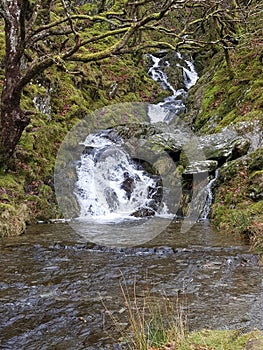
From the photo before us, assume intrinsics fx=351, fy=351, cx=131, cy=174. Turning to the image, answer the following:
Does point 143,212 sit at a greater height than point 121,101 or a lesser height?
lesser

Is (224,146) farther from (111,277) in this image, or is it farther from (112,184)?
(111,277)

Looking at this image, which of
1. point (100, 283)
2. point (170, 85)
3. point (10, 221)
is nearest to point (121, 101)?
point (170, 85)

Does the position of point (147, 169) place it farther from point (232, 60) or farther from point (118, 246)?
point (232, 60)

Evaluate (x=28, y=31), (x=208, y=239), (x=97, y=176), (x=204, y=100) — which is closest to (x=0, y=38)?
(x=28, y=31)

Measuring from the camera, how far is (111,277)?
5.62 metres

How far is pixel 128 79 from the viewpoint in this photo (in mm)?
22797

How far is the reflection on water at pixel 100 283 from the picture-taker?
3.85 m

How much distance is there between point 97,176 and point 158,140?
9.22 feet

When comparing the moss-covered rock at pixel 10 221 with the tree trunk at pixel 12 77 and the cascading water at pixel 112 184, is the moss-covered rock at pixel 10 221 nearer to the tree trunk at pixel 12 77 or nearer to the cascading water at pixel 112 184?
the tree trunk at pixel 12 77

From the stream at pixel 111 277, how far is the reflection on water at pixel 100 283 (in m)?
0.01

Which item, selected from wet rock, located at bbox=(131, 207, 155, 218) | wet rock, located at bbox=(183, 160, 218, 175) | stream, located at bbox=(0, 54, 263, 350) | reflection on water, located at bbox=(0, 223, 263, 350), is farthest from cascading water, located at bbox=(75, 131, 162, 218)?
reflection on water, located at bbox=(0, 223, 263, 350)

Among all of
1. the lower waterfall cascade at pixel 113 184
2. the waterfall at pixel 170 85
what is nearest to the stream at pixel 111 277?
the lower waterfall cascade at pixel 113 184

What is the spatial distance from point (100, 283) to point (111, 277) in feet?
1.02

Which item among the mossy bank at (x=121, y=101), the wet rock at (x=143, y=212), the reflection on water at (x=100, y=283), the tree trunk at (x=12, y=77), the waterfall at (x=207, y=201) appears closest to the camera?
the reflection on water at (x=100, y=283)
